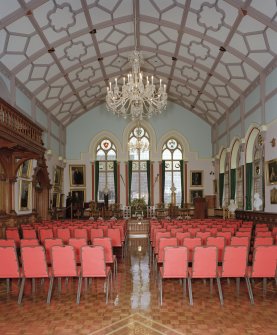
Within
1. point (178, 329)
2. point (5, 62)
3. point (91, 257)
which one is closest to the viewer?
point (178, 329)

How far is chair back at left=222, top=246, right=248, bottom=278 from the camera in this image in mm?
6172

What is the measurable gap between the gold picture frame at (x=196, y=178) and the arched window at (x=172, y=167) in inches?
29.9

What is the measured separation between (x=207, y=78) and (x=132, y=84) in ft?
23.6

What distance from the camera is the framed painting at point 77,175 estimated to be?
975 inches

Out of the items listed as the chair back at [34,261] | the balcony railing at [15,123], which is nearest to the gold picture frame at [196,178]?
the balcony railing at [15,123]

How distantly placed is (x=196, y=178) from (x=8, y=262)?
19630 mm

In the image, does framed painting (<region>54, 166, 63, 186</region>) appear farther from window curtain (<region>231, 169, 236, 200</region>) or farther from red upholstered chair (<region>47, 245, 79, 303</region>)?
red upholstered chair (<region>47, 245, 79, 303</region>)

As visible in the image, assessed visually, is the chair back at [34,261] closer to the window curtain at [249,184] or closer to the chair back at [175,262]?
the chair back at [175,262]

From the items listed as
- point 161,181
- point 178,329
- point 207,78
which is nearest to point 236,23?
point 207,78

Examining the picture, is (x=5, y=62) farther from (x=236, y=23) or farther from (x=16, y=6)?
(x=236, y=23)

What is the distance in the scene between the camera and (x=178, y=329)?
16.0ft

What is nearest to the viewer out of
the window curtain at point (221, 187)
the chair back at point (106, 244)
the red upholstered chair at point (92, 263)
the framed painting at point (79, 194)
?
the red upholstered chair at point (92, 263)

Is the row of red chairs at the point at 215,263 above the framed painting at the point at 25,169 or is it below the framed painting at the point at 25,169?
below

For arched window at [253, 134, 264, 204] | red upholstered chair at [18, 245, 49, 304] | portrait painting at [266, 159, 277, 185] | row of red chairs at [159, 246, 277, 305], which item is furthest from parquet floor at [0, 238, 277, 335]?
arched window at [253, 134, 264, 204]
